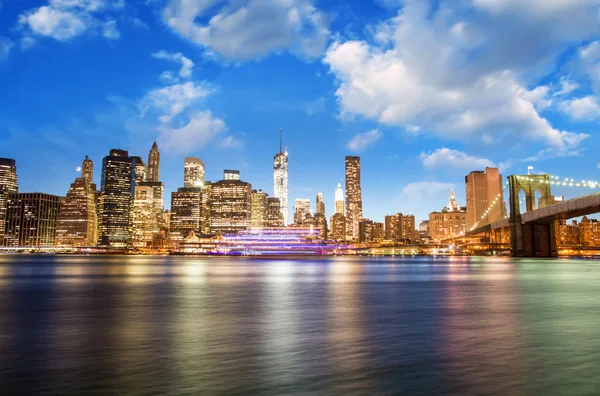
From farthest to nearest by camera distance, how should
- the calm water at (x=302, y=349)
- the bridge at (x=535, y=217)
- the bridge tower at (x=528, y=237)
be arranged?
1. the bridge tower at (x=528, y=237)
2. the bridge at (x=535, y=217)
3. the calm water at (x=302, y=349)

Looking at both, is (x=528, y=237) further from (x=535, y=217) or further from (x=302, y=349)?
(x=302, y=349)

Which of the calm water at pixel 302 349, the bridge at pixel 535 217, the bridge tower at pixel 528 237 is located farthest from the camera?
the bridge tower at pixel 528 237

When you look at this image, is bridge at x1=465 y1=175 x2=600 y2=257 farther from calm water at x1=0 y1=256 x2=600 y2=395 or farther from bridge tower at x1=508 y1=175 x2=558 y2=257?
calm water at x1=0 y1=256 x2=600 y2=395

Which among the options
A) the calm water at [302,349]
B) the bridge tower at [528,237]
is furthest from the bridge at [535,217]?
the calm water at [302,349]

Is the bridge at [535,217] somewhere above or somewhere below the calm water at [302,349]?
above

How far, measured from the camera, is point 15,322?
20.0 m

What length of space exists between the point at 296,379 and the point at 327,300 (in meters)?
18.8

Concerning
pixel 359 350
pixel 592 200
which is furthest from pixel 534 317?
pixel 592 200

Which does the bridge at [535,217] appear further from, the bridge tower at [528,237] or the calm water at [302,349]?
the calm water at [302,349]

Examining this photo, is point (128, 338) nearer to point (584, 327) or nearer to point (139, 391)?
point (139, 391)

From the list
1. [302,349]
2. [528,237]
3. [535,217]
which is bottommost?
[302,349]

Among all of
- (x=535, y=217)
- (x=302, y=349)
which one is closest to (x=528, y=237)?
(x=535, y=217)

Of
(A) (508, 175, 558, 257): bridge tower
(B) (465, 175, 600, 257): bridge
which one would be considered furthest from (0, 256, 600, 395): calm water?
(A) (508, 175, 558, 257): bridge tower

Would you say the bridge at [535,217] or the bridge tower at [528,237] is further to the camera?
the bridge tower at [528,237]
